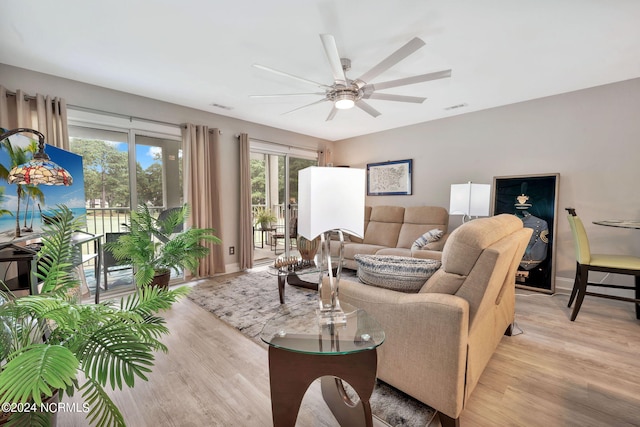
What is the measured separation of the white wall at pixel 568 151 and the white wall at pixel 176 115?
2.82 meters

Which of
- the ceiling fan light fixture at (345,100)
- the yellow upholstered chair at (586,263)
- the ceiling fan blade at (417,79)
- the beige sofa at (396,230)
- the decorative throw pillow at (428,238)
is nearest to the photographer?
the ceiling fan blade at (417,79)

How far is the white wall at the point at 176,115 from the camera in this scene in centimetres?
278

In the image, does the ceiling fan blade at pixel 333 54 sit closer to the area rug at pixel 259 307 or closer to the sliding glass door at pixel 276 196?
the area rug at pixel 259 307

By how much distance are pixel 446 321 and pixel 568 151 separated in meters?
3.50

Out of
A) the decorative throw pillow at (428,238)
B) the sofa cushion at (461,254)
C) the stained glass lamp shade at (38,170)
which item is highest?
the stained glass lamp shade at (38,170)

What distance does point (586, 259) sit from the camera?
8.57 ft

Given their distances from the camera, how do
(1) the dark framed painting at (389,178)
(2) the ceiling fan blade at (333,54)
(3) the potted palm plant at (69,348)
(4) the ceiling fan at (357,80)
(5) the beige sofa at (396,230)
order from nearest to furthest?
(3) the potted palm plant at (69,348) → (2) the ceiling fan blade at (333,54) → (4) the ceiling fan at (357,80) → (5) the beige sofa at (396,230) → (1) the dark framed painting at (389,178)

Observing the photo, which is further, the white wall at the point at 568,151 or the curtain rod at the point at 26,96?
the white wall at the point at 568,151

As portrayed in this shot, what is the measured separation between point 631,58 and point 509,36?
4.74 ft

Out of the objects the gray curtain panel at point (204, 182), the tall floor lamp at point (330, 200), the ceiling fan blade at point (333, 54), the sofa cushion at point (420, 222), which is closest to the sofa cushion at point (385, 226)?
the sofa cushion at point (420, 222)

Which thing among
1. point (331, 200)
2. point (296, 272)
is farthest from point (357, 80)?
point (296, 272)

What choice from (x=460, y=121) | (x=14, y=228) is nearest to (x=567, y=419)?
(x=460, y=121)

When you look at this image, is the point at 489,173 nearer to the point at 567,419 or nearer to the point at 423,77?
the point at 423,77

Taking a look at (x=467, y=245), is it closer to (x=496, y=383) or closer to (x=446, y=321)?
(x=446, y=321)
